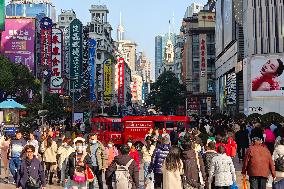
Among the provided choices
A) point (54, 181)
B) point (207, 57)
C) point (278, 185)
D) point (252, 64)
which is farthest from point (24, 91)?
point (278, 185)

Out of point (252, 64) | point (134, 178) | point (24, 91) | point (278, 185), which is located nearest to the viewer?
point (278, 185)

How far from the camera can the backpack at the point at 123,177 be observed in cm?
1031

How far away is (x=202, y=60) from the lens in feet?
342

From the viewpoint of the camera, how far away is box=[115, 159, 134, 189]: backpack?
33.8 ft

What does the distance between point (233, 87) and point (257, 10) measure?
51.2ft

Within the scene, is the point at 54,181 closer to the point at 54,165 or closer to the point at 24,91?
the point at 54,165

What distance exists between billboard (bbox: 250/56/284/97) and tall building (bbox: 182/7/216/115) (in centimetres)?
4742

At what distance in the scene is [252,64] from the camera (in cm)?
5588

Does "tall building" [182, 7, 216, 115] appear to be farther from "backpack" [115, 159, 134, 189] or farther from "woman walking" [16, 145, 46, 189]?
"backpack" [115, 159, 134, 189]

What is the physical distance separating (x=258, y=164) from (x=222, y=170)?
1.03m

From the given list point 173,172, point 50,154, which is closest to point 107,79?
point 50,154

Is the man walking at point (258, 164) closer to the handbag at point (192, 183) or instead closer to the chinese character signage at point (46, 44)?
the handbag at point (192, 183)

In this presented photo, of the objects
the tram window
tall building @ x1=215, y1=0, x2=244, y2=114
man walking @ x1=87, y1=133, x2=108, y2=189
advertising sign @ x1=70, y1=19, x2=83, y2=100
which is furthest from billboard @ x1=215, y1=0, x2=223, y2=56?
man walking @ x1=87, y1=133, x2=108, y2=189

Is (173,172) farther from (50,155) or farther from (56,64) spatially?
(56,64)
